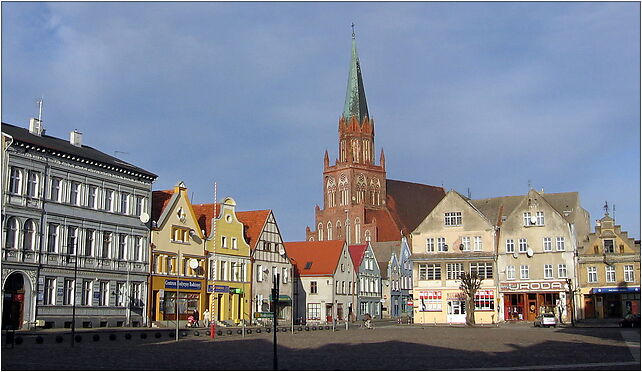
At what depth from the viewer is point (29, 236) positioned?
5112cm

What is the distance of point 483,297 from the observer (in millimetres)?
73250

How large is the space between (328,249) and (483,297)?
23.5 m

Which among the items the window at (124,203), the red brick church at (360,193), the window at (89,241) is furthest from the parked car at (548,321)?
the red brick church at (360,193)

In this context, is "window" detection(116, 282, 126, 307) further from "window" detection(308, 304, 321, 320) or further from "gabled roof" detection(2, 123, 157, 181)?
"window" detection(308, 304, 321, 320)

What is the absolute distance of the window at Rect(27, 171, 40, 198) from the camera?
51.1 metres

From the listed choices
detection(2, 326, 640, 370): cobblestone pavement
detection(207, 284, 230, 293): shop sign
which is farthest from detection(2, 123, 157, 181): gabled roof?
detection(2, 326, 640, 370): cobblestone pavement

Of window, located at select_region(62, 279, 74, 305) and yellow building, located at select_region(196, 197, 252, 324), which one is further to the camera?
yellow building, located at select_region(196, 197, 252, 324)

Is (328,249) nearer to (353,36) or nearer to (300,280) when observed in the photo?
(300,280)

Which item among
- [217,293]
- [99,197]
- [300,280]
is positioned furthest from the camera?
[300,280]

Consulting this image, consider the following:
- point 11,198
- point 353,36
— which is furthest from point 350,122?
point 11,198

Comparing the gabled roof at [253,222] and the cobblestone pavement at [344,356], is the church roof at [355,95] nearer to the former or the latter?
the gabled roof at [253,222]

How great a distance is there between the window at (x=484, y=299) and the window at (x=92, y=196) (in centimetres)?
3650

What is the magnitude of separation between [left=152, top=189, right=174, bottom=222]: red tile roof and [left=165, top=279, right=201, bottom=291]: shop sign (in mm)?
5290

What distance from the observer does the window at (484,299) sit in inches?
2869
